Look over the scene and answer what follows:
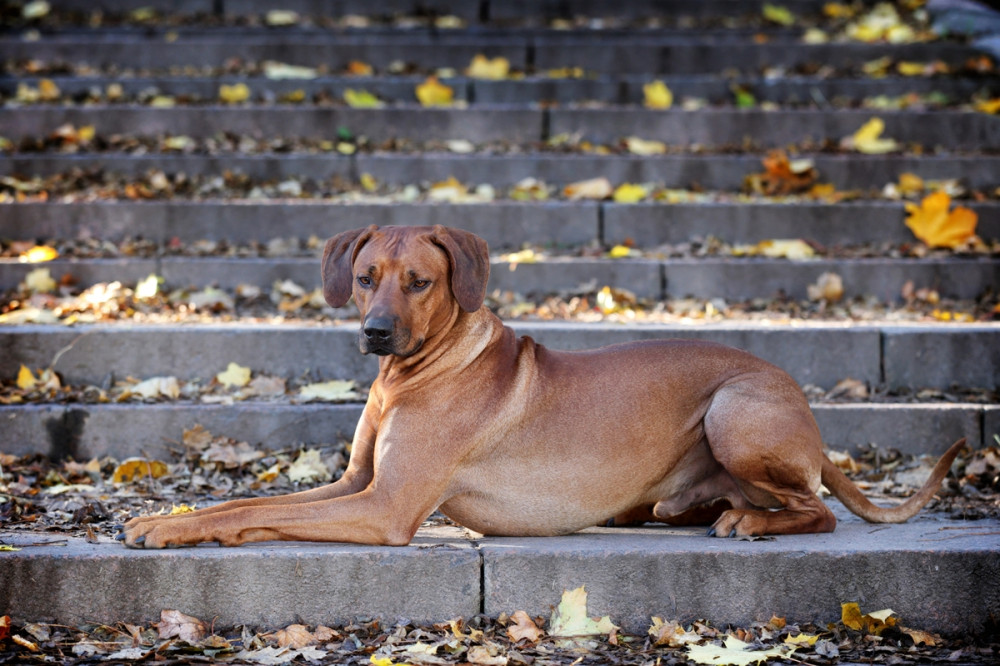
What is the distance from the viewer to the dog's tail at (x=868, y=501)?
13.8 feet

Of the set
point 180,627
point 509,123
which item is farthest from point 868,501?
point 509,123

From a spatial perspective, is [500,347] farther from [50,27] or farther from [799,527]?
[50,27]

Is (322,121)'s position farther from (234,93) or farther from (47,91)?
(47,91)

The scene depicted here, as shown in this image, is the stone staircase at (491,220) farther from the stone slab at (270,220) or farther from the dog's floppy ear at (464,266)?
the dog's floppy ear at (464,266)

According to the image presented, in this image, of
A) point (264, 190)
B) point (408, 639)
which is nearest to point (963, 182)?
point (264, 190)

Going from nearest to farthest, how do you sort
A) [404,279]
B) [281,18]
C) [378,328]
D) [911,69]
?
[378,328]
[404,279]
[911,69]
[281,18]

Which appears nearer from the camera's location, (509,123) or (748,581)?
(748,581)

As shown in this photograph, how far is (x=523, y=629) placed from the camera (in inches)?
144

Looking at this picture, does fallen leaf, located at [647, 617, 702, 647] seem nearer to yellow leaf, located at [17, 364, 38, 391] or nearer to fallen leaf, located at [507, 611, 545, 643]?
fallen leaf, located at [507, 611, 545, 643]

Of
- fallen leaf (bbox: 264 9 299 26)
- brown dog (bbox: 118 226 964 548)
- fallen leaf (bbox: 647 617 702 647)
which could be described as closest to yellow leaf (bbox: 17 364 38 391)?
brown dog (bbox: 118 226 964 548)

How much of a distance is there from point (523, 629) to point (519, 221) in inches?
141

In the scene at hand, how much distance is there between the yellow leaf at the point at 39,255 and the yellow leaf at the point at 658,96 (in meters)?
4.37

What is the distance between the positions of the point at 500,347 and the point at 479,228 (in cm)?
271

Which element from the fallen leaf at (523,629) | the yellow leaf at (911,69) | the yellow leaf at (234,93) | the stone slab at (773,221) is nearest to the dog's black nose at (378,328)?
the fallen leaf at (523,629)
